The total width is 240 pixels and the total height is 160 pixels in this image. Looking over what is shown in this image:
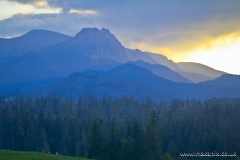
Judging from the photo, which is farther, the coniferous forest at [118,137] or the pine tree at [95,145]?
the pine tree at [95,145]

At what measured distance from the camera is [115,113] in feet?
610

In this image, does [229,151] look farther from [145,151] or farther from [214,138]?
[145,151]

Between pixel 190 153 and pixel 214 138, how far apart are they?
1094 centimetres

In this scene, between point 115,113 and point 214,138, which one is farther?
point 115,113

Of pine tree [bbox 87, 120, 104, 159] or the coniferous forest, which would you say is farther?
pine tree [bbox 87, 120, 104, 159]

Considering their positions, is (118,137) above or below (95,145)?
above

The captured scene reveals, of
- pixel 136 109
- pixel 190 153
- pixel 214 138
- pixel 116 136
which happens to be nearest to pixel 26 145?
pixel 116 136

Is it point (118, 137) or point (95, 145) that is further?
point (118, 137)

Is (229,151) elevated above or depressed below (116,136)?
below

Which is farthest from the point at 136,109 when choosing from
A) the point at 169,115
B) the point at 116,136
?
the point at 116,136

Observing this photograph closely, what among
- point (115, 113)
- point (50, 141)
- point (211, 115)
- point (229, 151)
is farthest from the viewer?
point (115, 113)

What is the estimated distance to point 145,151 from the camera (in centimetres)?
8775

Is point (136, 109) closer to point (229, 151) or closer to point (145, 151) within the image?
point (229, 151)

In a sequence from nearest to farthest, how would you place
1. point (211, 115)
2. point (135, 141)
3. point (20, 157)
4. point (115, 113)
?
1. point (20, 157)
2. point (135, 141)
3. point (211, 115)
4. point (115, 113)
